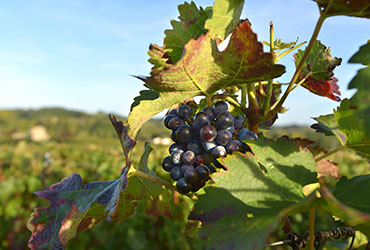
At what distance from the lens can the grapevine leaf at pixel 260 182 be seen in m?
0.70

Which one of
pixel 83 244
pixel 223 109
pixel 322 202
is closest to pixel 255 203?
pixel 322 202

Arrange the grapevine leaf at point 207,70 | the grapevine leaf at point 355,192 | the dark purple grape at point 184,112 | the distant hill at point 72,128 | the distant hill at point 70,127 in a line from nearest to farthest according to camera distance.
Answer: the grapevine leaf at point 355,192 < the grapevine leaf at point 207,70 < the dark purple grape at point 184,112 < the distant hill at point 72,128 < the distant hill at point 70,127

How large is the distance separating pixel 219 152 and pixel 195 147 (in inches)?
3.4

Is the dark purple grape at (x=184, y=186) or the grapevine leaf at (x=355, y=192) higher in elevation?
the grapevine leaf at (x=355, y=192)

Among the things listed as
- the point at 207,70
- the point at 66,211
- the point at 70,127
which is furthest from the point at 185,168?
the point at 70,127

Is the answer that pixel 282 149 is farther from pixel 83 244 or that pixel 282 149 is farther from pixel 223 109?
pixel 83 244

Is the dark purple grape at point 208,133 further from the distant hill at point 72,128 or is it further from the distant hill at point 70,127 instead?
the distant hill at point 70,127

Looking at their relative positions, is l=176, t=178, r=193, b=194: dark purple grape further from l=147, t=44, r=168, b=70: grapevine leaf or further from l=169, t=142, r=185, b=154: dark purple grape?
l=147, t=44, r=168, b=70: grapevine leaf

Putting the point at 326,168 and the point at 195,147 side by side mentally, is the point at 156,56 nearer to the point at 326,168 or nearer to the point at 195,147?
the point at 195,147

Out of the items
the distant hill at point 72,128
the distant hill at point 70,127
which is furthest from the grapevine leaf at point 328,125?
the distant hill at point 70,127

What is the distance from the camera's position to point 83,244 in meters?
5.34

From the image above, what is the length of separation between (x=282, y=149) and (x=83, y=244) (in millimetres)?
5250

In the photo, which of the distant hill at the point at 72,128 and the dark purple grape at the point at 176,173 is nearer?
the dark purple grape at the point at 176,173

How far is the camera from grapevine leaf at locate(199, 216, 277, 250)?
55cm
